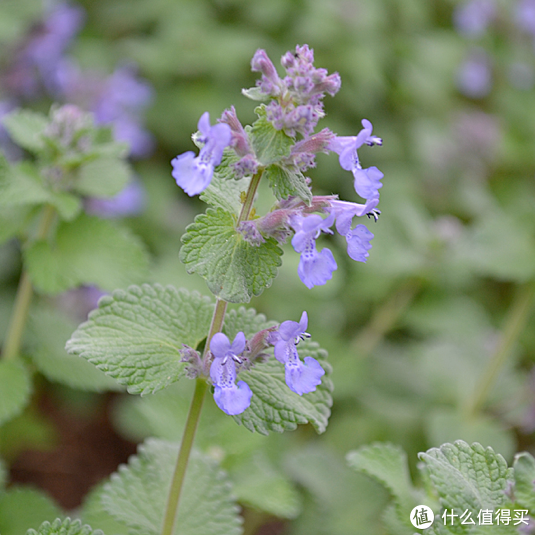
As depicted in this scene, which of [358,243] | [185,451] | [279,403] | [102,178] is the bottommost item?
[185,451]

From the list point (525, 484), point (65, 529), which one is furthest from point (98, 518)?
point (525, 484)

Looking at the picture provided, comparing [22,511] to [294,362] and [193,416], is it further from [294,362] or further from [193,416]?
[294,362]

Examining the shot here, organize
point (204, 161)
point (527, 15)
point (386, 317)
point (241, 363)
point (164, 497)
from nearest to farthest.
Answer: point (204, 161)
point (241, 363)
point (164, 497)
point (386, 317)
point (527, 15)

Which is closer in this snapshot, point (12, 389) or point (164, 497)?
point (164, 497)

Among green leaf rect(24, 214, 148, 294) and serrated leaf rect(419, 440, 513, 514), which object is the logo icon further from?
green leaf rect(24, 214, 148, 294)

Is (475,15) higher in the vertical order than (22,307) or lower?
higher

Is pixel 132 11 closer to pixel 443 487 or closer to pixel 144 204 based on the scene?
pixel 144 204

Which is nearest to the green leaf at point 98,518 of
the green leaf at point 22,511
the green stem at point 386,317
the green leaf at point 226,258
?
the green leaf at point 22,511

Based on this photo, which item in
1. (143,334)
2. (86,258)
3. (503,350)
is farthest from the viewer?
(503,350)
